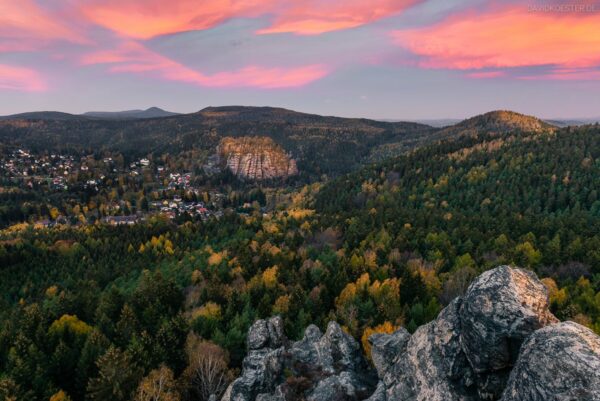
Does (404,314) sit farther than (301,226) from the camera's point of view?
No

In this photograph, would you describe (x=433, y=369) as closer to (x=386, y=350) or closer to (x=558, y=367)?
(x=386, y=350)

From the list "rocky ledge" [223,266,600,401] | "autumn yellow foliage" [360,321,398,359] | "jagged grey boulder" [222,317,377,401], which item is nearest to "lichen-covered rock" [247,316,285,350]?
"jagged grey boulder" [222,317,377,401]

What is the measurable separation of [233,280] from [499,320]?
2903 inches

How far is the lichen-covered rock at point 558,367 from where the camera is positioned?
17.2 m

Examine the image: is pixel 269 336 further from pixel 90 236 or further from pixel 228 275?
pixel 90 236

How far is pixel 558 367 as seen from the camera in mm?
18078

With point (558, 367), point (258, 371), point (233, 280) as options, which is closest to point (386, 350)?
point (258, 371)

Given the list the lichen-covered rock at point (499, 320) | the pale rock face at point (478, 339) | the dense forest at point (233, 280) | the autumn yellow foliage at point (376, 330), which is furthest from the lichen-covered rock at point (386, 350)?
the dense forest at point (233, 280)

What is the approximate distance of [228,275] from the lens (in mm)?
91000

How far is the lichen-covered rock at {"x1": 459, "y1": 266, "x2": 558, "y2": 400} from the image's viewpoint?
22.7 meters

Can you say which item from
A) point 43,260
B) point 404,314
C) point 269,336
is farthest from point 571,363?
point 43,260

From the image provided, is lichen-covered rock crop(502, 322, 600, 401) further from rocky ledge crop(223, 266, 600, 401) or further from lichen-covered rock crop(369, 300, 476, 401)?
lichen-covered rock crop(369, 300, 476, 401)

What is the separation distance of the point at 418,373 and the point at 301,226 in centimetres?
11680

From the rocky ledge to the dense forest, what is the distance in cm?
1334
